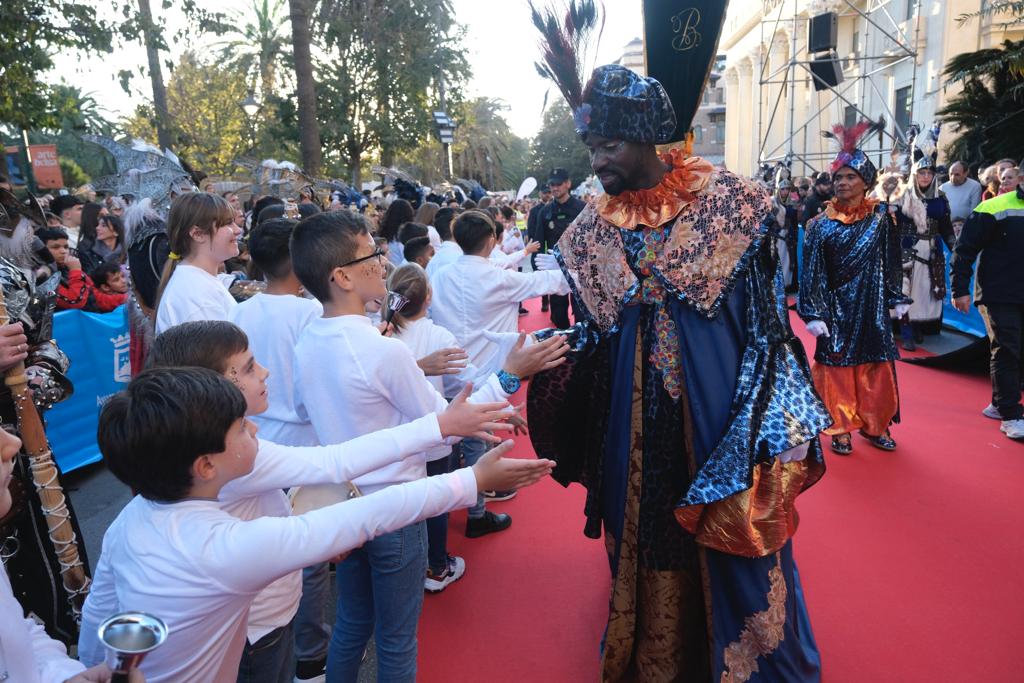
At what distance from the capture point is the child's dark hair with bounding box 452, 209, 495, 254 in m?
4.32

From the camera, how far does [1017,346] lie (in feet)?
16.2

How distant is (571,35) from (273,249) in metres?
1.45

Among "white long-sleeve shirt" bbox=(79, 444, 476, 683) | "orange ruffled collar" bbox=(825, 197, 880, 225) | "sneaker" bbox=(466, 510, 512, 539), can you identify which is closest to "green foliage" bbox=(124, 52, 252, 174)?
"orange ruffled collar" bbox=(825, 197, 880, 225)

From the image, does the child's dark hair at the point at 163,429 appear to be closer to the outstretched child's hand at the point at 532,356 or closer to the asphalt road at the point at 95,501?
the outstretched child's hand at the point at 532,356

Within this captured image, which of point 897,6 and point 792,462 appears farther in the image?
point 897,6

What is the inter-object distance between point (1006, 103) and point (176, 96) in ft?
92.9

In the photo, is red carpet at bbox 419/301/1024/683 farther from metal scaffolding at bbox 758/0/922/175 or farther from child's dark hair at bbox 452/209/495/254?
metal scaffolding at bbox 758/0/922/175

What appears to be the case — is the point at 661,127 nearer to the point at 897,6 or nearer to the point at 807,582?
the point at 807,582

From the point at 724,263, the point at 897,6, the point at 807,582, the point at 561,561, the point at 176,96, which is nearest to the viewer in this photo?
the point at 724,263

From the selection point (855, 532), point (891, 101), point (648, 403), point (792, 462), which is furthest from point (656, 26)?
point (891, 101)

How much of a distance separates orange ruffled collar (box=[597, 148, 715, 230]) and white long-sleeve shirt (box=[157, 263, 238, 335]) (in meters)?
1.73

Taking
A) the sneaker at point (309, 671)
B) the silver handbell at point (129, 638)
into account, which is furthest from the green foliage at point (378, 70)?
the silver handbell at point (129, 638)

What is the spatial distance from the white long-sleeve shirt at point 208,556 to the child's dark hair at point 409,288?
5.39ft

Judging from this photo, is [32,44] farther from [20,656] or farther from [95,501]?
[20,656]
